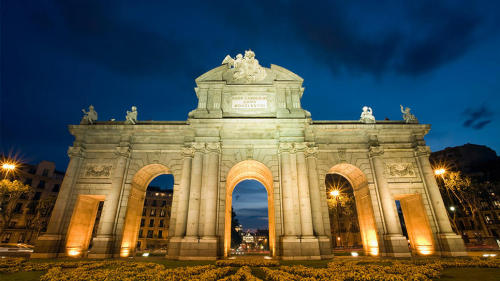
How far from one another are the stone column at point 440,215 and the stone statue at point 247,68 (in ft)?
53.1

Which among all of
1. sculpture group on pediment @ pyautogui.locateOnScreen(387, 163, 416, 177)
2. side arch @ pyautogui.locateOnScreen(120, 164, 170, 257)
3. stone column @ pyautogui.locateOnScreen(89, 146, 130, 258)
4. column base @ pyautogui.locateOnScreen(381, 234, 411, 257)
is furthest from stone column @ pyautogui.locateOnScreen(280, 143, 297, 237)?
stone column @ pyautogui.locateOnScreen(89, 146, 130, 258)

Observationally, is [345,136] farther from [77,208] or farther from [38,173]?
[38,173]

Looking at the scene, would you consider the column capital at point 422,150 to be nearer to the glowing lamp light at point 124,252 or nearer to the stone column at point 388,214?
the stone column at point 388,214

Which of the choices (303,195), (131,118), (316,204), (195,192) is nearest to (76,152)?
(131,118)

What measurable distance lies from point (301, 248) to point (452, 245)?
38.7 feet

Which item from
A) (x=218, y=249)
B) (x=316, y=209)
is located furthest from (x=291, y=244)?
(x=218, y=249)

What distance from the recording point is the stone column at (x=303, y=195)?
1742 cm

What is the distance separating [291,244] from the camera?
661 inches

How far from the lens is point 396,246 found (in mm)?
17625

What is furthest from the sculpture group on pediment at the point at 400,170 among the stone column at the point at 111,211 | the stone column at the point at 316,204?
the stone column at the point at 111,211

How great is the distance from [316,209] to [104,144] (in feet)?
65.3

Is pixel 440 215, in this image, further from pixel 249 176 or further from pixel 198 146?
pixel 198 146

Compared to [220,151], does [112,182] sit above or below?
below

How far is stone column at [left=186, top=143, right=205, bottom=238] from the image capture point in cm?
1739
